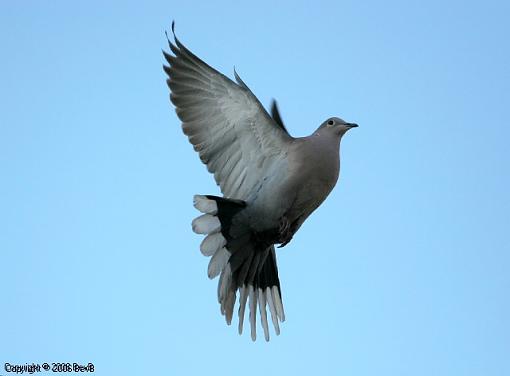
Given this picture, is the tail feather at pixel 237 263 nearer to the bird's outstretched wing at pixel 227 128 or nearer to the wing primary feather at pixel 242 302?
the wing primary feather at pixel 242 302

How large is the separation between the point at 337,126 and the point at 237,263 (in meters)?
1.58

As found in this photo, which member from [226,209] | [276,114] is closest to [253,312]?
[226,209]

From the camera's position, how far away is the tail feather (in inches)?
365

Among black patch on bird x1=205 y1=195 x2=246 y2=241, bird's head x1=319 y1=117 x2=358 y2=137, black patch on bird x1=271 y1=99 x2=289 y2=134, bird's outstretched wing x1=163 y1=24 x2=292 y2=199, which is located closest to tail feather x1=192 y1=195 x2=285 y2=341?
black patch on bird x1=205 y1=195 x2=246 y2=241

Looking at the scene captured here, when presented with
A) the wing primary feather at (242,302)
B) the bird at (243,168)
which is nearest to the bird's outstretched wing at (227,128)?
the bird at (243,168)

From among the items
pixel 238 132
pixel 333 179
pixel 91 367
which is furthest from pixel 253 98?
pixel 91 367

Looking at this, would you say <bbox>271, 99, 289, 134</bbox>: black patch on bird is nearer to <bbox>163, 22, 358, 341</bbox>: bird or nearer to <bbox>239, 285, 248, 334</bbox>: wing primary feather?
<bbox>163, 22, 358, 341</bbox>: bird

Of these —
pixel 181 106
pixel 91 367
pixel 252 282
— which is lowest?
pixel 91 367

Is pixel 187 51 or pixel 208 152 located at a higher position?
pixel 187 51

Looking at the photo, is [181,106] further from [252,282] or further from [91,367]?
[91,367]

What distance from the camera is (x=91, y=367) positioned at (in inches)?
350

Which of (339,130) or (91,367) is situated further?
(339,130)

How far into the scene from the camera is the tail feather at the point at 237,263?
9.27m

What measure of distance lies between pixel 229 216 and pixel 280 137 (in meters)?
0.85
